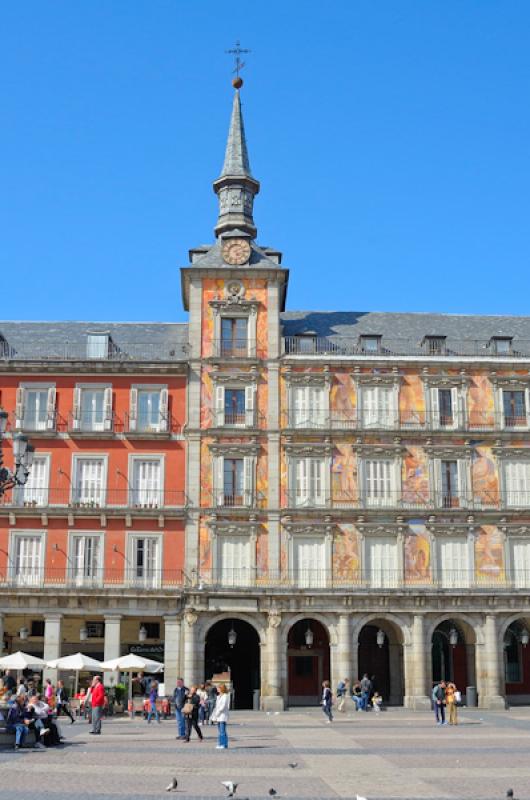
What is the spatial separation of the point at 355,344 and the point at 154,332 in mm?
11396

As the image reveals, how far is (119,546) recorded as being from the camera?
50562 mm

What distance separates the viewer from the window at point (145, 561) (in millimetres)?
50188

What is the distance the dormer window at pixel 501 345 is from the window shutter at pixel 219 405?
14807 millimetres

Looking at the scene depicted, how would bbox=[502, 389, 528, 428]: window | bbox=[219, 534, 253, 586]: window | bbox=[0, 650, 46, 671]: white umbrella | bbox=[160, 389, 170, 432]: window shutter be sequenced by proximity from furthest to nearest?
bbox=[502, 389, 528, 428]: window, bbox=[160, 389, 170, 432]: window shutter, bbox=[219, 534, 253, 586]: window, bbox=[0, 650, 46, 671]: white umbrella

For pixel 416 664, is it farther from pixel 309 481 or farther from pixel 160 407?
pixel 160 407

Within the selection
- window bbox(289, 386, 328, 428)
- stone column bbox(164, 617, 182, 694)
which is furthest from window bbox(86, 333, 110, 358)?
stone column bbox(164, 617, 182, 694)

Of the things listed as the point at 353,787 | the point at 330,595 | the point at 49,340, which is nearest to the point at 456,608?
the point at 330,595

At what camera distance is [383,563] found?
166 feet

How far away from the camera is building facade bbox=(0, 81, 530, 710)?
49562 mm

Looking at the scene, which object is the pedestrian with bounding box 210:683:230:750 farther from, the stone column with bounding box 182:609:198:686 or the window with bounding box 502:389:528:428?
the window with bounding box 502:389:528:428

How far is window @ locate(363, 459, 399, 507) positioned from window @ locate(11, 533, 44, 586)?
16.6 meters

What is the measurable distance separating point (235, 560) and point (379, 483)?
829 cm

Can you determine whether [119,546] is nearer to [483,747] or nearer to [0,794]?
[483,747]

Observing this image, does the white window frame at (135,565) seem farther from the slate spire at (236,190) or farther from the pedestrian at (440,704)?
the slate spire at (236,190)
